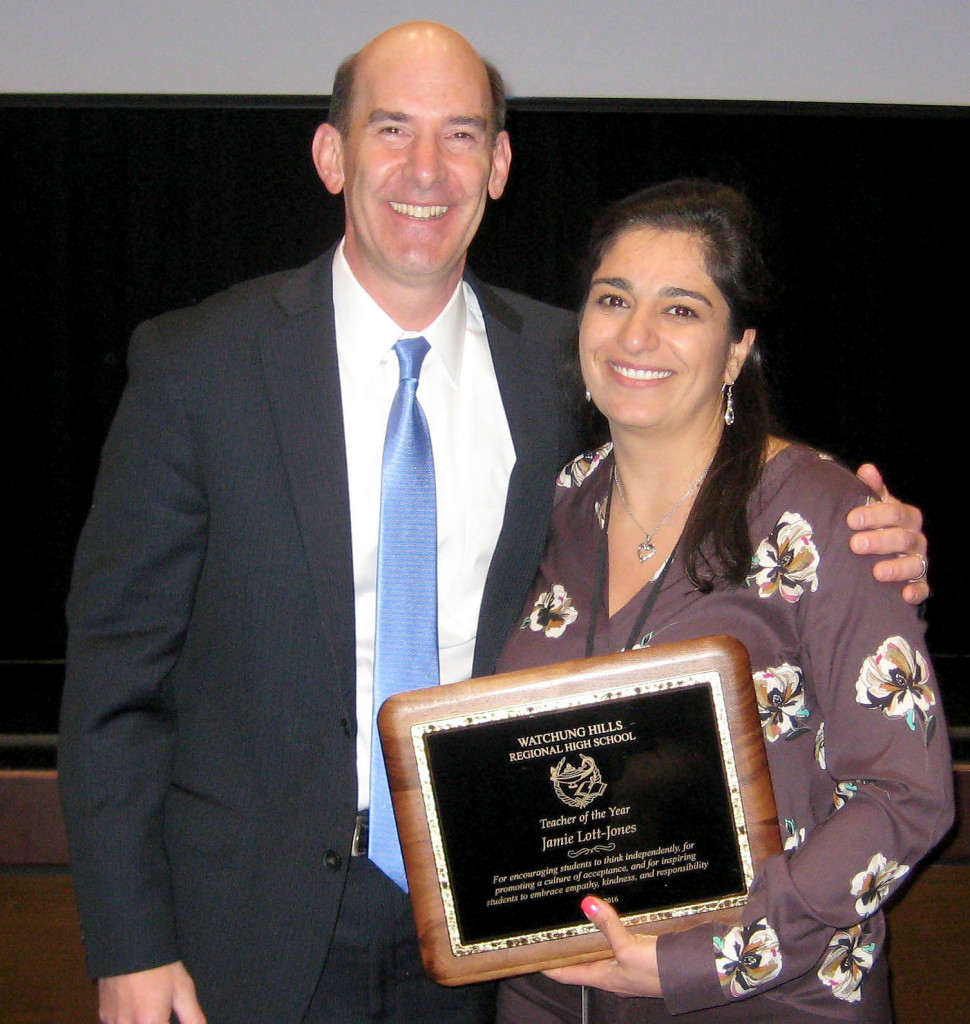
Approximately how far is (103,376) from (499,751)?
2.22 meters

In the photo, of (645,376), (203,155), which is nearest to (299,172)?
(203,155)

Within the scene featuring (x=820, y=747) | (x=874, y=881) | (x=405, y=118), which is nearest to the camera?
(x=874, y=881)

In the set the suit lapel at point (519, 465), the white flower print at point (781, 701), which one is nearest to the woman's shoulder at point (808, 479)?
the white flower print at point (781, 701)

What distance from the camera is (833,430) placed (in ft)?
10.5

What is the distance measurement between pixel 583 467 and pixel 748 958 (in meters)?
0.78

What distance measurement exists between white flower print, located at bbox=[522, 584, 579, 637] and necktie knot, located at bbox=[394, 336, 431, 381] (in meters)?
0.37

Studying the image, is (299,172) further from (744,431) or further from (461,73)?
(744,431)

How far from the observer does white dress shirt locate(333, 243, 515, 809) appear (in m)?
1.52

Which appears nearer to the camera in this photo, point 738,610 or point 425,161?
point 738,610

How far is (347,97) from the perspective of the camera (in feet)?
5.43

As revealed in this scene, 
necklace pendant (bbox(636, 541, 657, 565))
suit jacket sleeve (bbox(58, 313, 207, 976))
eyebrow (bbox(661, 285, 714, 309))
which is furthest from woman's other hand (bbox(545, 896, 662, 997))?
eyebrow (bbox(661, 285, 714, 309))

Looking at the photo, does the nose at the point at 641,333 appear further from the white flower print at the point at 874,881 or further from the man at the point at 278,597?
the white flower print at the point at 874,881

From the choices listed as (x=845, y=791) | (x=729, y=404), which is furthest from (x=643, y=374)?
(x=845, y=791)

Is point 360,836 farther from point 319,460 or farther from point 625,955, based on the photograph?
point 319,460
